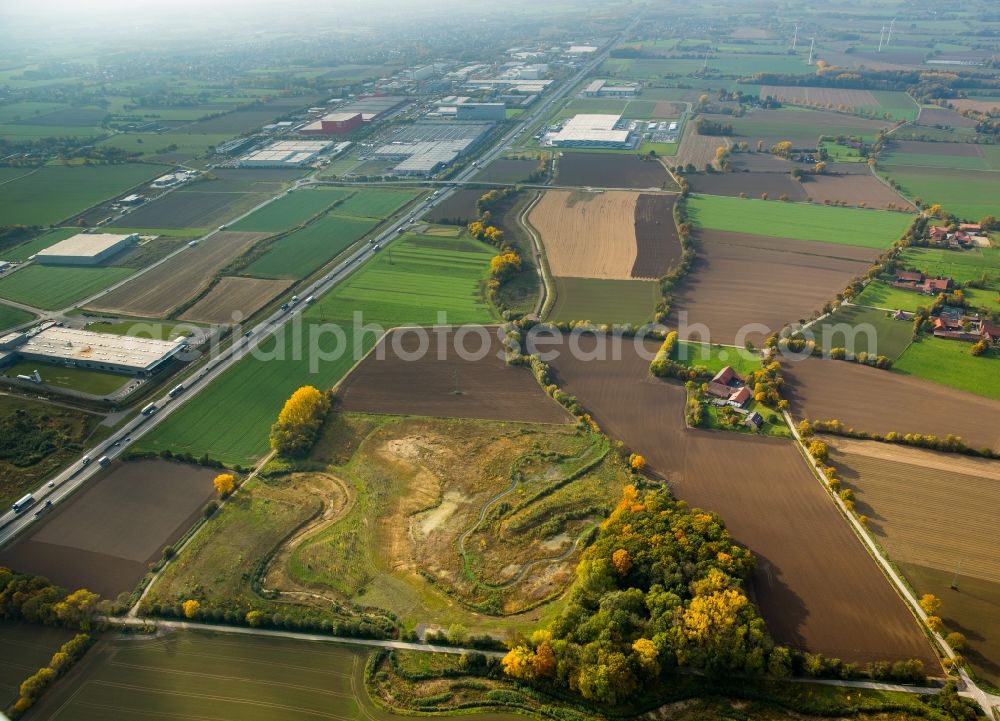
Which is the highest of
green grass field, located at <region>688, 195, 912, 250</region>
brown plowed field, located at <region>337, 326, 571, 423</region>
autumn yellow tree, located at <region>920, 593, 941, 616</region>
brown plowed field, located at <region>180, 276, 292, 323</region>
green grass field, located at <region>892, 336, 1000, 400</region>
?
green grass field, located at <region>688, 195, 912, 250</region>

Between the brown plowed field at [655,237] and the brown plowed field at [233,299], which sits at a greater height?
the brown plowed field at [655,237]

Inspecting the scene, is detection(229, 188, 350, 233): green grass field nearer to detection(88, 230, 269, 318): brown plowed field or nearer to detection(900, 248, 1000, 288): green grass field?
detection(88, 230, 269, 318): brown plowed field

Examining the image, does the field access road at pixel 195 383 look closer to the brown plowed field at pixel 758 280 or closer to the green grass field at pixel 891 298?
the brown plowed field at pixel 758 280

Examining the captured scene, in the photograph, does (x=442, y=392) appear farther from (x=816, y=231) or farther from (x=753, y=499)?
(x=816, y=231)

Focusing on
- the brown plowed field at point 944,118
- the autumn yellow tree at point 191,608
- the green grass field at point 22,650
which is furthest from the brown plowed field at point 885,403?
the brown plowed field at point 944,118

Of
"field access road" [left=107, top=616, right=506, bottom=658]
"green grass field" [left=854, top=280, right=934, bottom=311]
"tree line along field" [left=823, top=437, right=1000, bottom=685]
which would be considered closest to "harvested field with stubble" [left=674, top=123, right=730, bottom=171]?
"green grass field" [left=854, top=280, right=934, bottom=311]

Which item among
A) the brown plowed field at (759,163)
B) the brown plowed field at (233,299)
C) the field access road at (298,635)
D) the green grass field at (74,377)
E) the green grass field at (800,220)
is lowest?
the field access road at (298,635)
